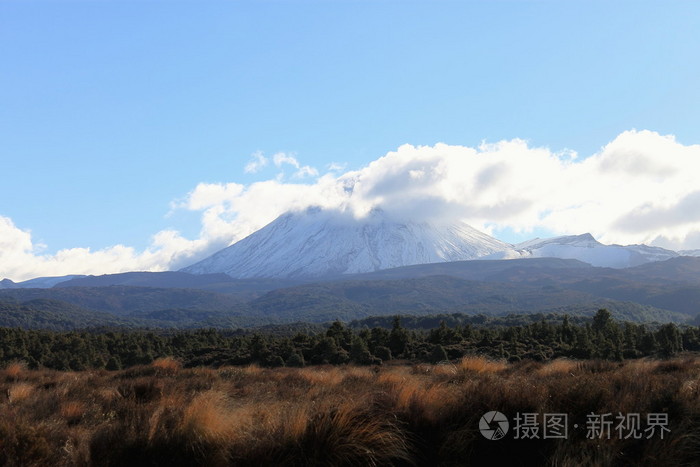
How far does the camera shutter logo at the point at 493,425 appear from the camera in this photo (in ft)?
17.5

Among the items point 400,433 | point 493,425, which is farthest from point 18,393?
point 493,425

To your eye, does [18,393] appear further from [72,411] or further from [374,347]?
[374,347]

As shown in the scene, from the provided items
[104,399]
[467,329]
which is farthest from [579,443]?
[467,329]

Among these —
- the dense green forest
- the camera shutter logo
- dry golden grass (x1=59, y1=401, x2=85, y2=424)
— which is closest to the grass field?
the camera shutter logo

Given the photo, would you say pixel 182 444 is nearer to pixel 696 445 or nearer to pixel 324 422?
pixel 324 422

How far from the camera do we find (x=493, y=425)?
5.45 metres

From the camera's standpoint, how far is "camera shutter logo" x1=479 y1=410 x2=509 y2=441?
5332 mm

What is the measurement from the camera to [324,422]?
16.9 ft

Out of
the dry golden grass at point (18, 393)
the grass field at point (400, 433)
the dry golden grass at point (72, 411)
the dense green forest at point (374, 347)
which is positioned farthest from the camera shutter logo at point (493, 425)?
the dense green forest at point (374, 347)

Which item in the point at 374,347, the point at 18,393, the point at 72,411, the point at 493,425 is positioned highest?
the point at 493,425

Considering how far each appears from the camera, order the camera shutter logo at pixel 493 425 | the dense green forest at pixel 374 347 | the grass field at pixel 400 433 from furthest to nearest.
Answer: the dense green forest at pixel 374 347, the camera shutter logo at pixel 493 425, the grass field at pixel 400 433

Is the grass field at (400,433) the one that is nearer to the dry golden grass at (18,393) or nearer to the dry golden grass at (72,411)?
the dry golden grass at (72,411)

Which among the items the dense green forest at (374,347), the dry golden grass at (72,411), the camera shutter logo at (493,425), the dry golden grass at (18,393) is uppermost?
the camera shutter logo at (493,425)

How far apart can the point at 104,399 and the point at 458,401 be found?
6.20 metres
